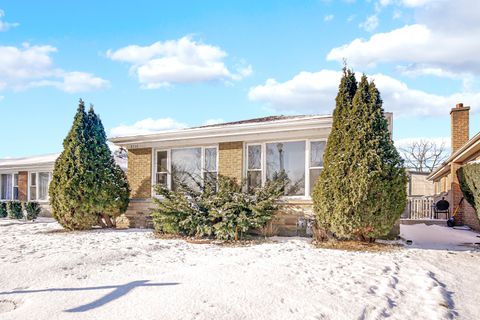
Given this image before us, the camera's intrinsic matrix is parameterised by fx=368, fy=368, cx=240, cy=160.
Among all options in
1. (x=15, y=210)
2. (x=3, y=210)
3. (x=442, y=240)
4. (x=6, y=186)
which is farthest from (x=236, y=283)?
(x=6, y=186)

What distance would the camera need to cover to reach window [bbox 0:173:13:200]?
2031cm

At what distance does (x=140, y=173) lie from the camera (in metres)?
12.7

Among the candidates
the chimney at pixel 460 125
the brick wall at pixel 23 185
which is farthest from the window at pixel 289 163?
the brick wall at pixel 23 185

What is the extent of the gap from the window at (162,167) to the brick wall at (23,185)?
1071 centimetres

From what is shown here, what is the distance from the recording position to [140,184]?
1264 centimetres

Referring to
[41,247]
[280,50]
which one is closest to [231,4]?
[280,50]

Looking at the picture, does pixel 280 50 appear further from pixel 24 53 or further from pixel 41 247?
pixel 24 53

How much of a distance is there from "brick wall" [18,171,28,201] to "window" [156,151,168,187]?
10714 mm

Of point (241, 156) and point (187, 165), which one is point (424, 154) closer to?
point (241, 156)

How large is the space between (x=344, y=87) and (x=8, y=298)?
766cm

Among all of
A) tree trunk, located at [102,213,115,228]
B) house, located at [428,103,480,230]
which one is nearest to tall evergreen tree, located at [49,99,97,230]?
tree trunk, located at [102,213,115,228]

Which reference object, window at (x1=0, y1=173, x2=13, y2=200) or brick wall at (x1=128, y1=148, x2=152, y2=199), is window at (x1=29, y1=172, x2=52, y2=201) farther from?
brick wall at (x1=128, y1=148, x2=152, y2=199)

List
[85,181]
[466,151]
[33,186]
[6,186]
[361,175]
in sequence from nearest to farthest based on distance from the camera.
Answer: [361,175]
[85,181]
[466,151]
[33,186]
[6,186]

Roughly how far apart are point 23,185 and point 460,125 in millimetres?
21449
